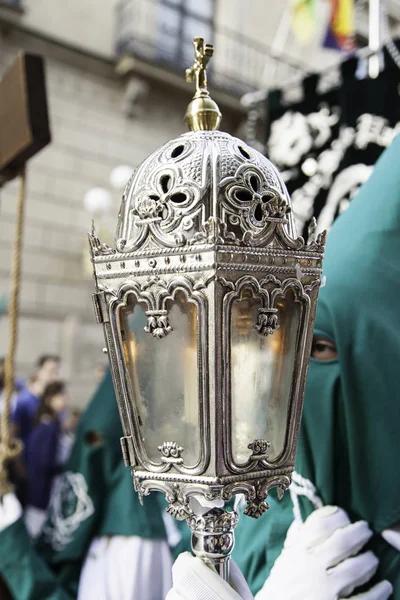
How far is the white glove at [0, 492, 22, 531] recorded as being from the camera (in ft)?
5.46

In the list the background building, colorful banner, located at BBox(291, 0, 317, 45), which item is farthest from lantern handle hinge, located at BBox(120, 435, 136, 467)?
the background building

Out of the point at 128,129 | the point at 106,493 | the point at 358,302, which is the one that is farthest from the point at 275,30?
the point at 358,302

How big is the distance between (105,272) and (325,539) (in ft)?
1.81

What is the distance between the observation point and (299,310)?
0.76 meters

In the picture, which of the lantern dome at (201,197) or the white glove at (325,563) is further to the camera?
the white glove at (325,563)

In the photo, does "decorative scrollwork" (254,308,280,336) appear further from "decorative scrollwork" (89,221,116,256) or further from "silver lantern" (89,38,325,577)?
"decorative scrollwork" (89,221,116,256)

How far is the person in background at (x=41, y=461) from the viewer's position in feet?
10.2

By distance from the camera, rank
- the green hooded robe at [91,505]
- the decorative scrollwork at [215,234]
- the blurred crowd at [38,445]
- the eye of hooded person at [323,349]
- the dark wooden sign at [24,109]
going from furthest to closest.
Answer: the blurred crowd at [38,445], the green hooded robe at [91,505], the dark wooden sign at [24,109], the eye of hooded person at [323,349], the decorative scrollwork at [215,234]

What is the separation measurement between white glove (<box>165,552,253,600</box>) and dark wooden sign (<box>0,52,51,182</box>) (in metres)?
→ 1.01

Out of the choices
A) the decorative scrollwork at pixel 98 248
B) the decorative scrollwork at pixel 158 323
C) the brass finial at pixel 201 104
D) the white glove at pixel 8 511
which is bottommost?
the white glove at pixel 8 511

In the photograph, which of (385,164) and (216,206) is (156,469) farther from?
(385,164)

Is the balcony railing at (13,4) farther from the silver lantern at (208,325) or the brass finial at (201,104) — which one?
the silver lantern at (208,325)

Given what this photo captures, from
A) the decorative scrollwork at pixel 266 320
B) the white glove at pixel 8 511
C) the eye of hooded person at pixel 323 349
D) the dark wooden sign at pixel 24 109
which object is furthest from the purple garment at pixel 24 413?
the decorative scrollwork at pixel 266 320

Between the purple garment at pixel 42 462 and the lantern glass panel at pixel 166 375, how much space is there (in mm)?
2564
